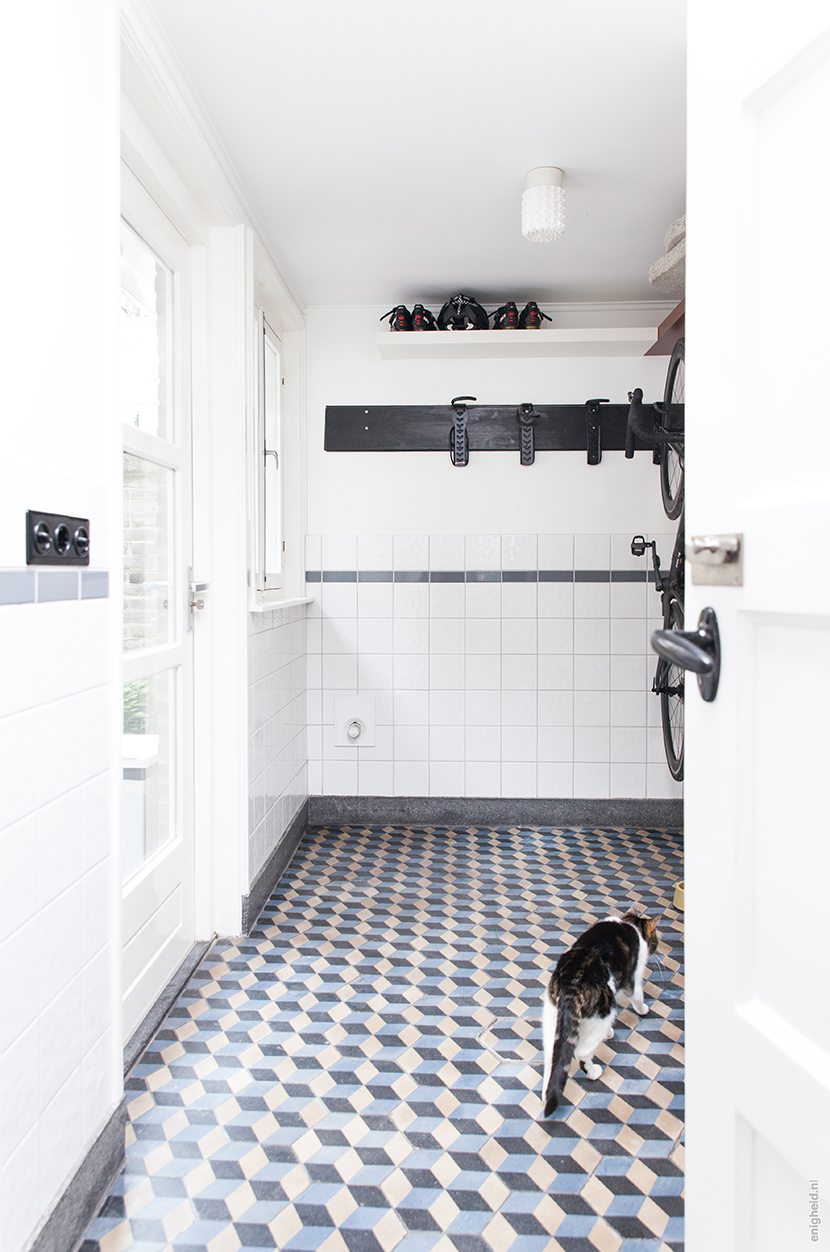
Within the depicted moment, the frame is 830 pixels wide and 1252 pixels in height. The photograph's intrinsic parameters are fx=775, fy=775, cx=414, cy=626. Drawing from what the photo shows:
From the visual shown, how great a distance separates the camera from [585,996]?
5.25ft

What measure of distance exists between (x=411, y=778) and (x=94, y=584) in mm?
2451

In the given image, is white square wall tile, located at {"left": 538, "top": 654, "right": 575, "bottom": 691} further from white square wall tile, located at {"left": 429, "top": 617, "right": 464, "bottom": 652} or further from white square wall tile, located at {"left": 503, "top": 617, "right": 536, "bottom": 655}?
white square wall tile, located at {"left": 429, "top": 617, "right": 464, "bottom": 652}

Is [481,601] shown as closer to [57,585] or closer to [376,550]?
[376,550]

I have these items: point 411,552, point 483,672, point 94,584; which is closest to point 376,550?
point 411,552

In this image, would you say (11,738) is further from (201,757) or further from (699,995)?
(201,757)

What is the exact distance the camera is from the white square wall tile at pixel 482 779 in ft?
11.8

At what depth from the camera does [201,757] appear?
7.77 feet

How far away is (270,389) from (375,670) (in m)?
1.32

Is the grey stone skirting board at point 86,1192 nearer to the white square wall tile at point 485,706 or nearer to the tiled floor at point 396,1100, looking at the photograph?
the tiled floor at point 396,1100

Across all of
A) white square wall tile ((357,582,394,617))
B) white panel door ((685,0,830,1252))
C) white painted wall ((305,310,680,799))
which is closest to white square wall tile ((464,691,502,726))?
white painted wall ((305,310,680,799))

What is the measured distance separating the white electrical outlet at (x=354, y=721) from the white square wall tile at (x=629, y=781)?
44.6 inches

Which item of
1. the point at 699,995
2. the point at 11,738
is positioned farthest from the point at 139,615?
the point at 699,995

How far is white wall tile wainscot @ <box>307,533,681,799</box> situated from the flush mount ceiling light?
1.46 meters

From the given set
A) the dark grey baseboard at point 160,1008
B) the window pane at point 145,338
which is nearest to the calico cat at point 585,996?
the dark grey baseboard at point 160,1008
